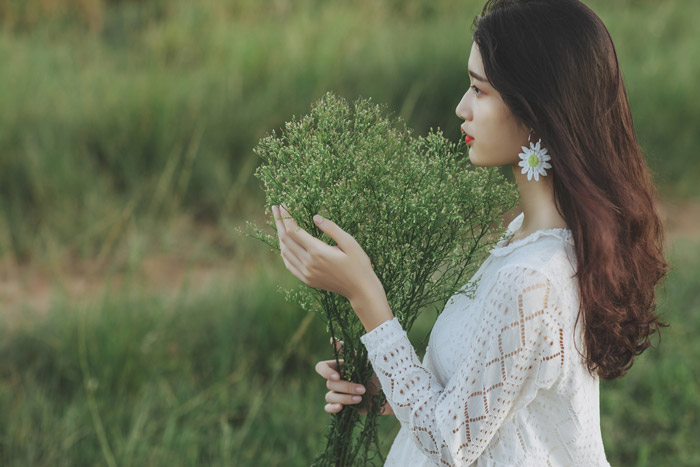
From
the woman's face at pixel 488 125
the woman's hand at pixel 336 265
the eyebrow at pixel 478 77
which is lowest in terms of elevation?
the woman's hand at pixel 336 265

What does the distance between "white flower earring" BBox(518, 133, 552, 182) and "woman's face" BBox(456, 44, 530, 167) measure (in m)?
0.03

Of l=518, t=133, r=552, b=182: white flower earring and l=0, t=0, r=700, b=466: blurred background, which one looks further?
l=0, t=0, r=700, b=466: blurred background

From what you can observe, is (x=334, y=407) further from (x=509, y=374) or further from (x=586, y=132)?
(x=586, y=132)

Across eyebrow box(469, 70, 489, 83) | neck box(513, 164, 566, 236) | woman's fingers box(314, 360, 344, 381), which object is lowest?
woman's fingers box(314, 360, 344, 381)

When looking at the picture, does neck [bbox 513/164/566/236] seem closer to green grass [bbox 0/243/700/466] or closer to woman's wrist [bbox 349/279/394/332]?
woman's wrist [bbox 349/279/394/332]

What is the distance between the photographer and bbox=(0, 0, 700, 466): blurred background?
3.00 metres

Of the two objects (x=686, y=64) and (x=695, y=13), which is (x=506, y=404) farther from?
(x=695, y=13)

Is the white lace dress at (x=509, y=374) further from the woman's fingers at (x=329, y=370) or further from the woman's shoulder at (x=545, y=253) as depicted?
the woman's fingers at (x=329, y=370)

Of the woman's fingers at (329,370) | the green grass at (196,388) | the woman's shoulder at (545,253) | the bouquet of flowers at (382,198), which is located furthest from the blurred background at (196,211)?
the woman's shoulder at (545,253)

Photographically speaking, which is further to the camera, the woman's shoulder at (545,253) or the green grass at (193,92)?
the green grass at (193,92)

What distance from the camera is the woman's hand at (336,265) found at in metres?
1.30

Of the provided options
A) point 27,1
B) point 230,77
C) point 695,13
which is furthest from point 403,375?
point 695,13

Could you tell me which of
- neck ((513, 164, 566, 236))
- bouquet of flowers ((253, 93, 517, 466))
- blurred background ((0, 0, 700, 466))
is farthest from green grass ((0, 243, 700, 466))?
neck ((513, 164, 566, 236))

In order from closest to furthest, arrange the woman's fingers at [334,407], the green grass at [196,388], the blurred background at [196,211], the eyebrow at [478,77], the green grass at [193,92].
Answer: the eyebrow at [478,77] → the woman's fingers at [334,407] → the green grass at [196,388] → the blurred background at [196,211] → the green grass at [193,92]
